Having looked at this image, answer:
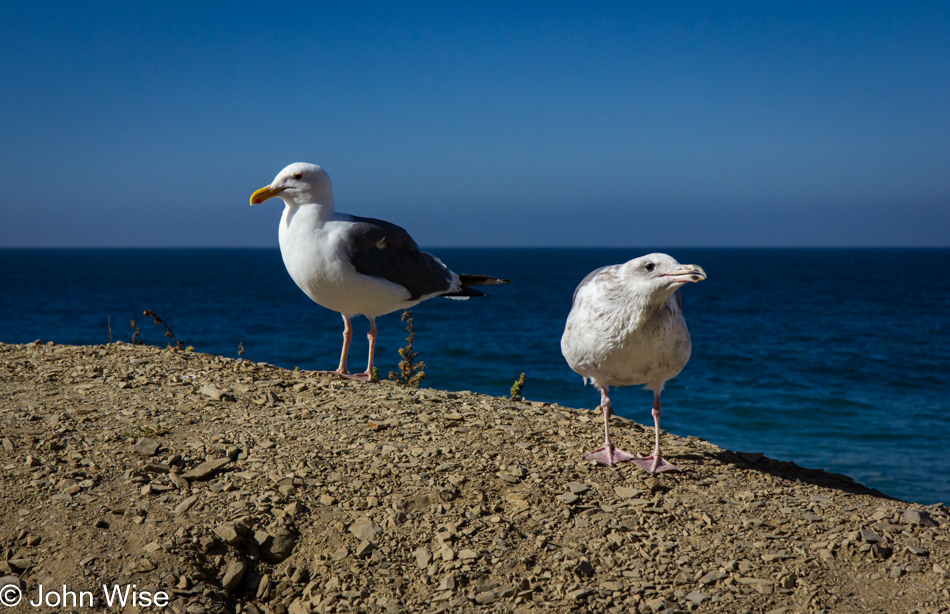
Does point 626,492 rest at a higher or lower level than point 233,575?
higher

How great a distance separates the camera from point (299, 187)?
717cm

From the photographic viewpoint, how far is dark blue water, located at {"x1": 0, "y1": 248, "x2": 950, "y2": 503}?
14.6m

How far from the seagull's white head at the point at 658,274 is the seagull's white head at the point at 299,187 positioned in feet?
11.6

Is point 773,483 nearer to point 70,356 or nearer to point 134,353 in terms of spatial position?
point 134,353

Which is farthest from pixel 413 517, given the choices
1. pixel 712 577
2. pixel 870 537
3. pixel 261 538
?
pixel 870 537

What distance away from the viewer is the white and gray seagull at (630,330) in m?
4.79

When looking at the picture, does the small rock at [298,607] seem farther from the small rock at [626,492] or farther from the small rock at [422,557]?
the small rock at [626,492]

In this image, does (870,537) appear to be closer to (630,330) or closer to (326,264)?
(630,330)

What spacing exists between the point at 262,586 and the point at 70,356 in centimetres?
469

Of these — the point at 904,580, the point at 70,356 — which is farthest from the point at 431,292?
the point at 904,580

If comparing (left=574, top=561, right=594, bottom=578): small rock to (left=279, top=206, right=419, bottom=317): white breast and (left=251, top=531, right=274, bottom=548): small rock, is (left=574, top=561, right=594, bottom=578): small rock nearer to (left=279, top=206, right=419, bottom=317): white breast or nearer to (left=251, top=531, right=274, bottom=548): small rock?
(left=251, top=531, right=274, bottom=548): small rock

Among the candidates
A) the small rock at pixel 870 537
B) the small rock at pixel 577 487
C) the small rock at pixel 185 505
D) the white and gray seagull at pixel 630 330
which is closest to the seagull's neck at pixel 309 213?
the white and gray seagull at pixel 630 330

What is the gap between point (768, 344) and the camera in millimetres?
28500

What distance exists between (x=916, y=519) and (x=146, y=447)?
529cm
